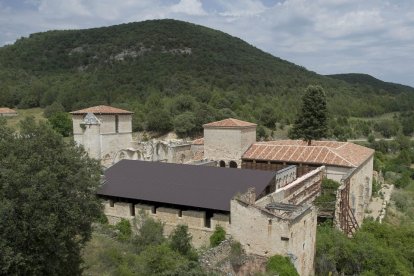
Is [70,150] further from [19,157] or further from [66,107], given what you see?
[66,107]

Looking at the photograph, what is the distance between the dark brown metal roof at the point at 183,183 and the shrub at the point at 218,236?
107 cm

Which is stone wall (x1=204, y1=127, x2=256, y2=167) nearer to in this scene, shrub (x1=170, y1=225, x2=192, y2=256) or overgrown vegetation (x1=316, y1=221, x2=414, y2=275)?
overgrown vegetation (x1=316, y1=221, x2=414, y2=275)

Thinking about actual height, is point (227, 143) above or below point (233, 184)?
above

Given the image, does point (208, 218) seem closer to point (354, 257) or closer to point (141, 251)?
point (141, 251)

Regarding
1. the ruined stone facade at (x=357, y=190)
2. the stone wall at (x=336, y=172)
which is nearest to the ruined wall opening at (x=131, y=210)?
the ruined stone facade at (x=357, y=190)

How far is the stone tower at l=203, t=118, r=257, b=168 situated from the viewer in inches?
1236

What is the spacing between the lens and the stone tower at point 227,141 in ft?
103

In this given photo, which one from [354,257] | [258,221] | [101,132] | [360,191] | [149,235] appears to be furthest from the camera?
[101,132]

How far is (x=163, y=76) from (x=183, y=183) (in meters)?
69.1

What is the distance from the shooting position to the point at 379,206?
3244 cm

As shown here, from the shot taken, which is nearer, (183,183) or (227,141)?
(183,183)

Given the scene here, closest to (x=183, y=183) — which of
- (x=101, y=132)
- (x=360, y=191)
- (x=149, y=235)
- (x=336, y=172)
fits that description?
(x=149, y=235)

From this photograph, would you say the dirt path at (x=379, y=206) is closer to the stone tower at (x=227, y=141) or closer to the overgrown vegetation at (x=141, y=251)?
the stone tower at (x=227, y=141)

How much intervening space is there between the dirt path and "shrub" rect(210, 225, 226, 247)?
15.4 m
